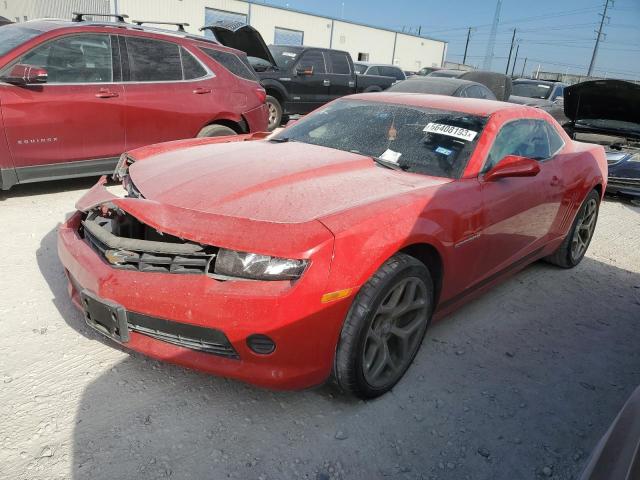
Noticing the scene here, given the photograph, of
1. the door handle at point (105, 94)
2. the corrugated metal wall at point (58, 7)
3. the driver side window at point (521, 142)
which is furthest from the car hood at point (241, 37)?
the corrugated metal wall at point (58, 7)

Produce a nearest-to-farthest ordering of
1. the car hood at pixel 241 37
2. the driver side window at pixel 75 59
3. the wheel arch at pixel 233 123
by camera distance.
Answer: the driver side window at pixel 75 59
the wheel arch at pixel 233 123
the car hood at pixel 241 37

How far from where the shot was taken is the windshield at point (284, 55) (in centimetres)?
1116

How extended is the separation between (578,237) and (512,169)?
80.0 inches

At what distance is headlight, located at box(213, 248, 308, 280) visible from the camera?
213cm

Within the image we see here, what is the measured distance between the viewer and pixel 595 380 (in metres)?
2.97

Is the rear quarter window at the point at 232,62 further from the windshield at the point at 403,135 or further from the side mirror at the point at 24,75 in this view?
the windshield at the point at 403,135

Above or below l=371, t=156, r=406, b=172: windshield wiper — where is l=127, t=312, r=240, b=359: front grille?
below

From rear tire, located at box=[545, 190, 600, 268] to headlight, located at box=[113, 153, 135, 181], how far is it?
3.57 meters

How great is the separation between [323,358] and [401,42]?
50.3m

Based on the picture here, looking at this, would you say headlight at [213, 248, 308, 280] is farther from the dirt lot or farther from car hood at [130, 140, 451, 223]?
the dirt lot

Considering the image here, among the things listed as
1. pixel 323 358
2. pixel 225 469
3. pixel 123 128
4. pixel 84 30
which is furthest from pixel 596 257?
pixel 84 30

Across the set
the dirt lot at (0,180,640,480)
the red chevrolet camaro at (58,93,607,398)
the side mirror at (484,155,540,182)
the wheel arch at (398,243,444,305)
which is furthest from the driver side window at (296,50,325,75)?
the wheel arch at (398,243,444,305)

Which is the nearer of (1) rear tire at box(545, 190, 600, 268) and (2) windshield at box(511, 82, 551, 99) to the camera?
(1) rear tire at box(545, 190, 600, 268)

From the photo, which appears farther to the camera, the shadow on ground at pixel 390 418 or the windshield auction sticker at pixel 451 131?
the windshield auction sticker at pixel 451 131
